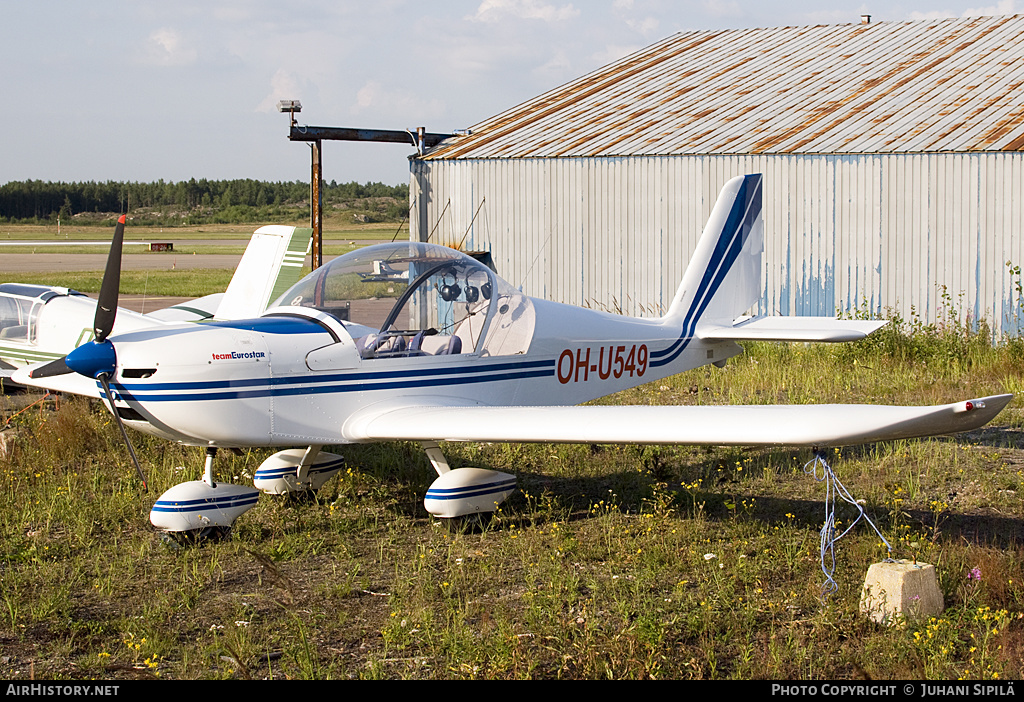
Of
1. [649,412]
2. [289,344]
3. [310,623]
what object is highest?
[289,344]

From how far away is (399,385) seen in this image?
655 centimetres

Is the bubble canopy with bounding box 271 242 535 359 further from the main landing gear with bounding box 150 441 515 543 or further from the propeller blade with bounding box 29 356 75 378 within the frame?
the propeller blade with bounding box 29 356 75 378

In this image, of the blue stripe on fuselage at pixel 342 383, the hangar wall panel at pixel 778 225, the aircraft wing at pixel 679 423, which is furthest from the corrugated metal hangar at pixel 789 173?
the aircraft wing at pixel 679 423

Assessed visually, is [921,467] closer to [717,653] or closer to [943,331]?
[717,653]

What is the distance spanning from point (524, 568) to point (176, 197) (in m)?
109

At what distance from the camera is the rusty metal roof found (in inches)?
519

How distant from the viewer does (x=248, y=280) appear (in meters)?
11.6

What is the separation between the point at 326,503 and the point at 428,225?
9.94 metres

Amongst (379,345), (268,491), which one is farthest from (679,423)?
(268,491)

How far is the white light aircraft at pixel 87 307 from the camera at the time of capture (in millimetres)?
9781

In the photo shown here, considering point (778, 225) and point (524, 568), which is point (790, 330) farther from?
point (778, 225)

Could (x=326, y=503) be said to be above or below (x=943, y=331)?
below

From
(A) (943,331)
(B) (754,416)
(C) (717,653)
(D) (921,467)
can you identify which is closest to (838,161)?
(A) (943,331)

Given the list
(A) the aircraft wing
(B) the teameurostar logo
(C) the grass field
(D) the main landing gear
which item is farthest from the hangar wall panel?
(B) the teameurostar logo
